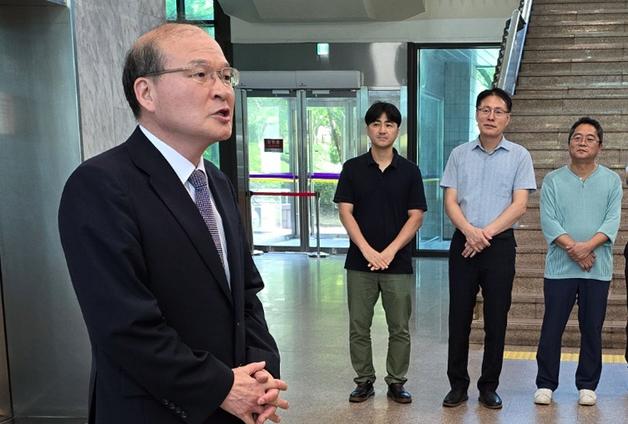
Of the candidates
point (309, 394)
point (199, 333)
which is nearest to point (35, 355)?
point (309, 394)

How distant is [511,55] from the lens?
6707 mm

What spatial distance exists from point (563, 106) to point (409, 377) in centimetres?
401

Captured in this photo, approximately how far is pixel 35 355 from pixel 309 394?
1704 mm

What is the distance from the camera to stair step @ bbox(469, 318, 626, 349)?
5.04 metres

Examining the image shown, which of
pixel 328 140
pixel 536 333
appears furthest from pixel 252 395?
pixel 328 140

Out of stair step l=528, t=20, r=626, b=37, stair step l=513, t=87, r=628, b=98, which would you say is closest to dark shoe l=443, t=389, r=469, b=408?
stair step l=513, t=87, r=628, b=98

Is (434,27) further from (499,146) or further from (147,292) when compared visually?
(147,292)

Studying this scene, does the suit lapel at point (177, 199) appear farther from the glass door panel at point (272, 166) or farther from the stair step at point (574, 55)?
the glass door panel at point (272, 166)

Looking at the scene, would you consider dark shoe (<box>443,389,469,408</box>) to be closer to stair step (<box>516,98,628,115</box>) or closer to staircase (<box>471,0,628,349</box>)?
staircase (<box>471,0,628,349</box>)

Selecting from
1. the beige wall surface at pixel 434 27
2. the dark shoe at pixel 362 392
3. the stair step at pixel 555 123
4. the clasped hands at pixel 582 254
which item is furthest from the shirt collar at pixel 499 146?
the beige wall surface at pixel 434 27

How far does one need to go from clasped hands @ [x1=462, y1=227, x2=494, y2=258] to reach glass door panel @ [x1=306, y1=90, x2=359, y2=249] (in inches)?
242

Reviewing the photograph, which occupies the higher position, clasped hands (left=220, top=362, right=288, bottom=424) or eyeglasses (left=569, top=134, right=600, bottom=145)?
eyeglasses (left=569, top=134, right=600, bottom=145)

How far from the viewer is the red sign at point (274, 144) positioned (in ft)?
33.3

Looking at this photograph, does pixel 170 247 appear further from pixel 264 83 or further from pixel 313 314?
pixel 264 83
